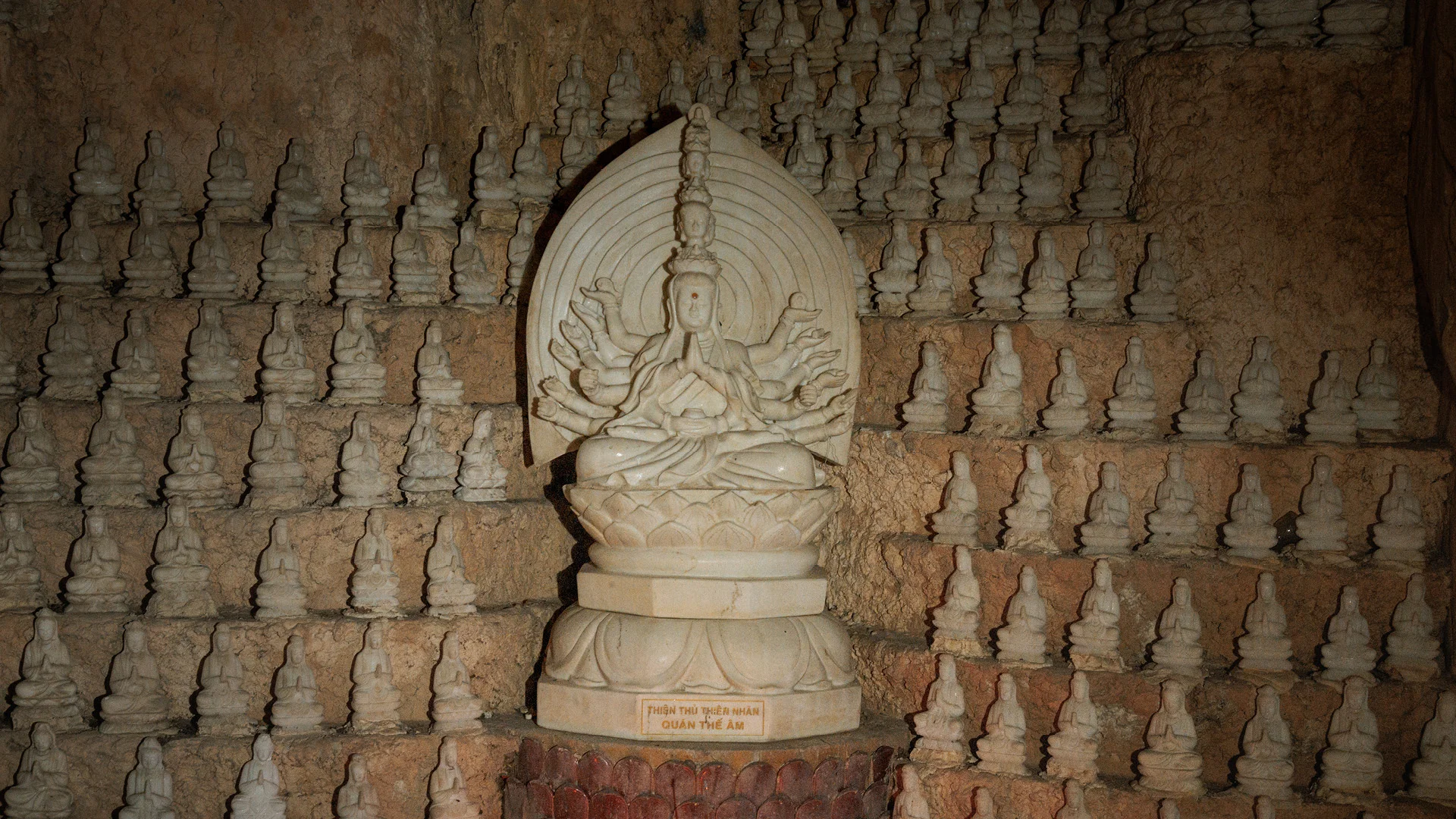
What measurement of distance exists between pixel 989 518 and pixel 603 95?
11.6 feet

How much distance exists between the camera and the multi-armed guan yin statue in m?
7.09

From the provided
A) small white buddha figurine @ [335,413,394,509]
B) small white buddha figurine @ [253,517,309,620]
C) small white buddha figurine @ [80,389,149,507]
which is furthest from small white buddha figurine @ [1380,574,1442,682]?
small white buddha figurine @ [80,389,149,507]

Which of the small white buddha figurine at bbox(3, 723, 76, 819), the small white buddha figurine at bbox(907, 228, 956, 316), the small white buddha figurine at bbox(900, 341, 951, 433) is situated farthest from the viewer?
the small white buddha figurine at bbox(907, 228, 956, 316)

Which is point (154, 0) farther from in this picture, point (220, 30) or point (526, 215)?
point (526, 215)

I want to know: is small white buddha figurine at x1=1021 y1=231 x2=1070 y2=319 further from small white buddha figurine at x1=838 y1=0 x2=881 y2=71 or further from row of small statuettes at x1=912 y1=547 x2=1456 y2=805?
small white buddha figurine at x1=838 y1=0 x2=881 y2=71

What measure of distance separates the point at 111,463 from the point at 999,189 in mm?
4750

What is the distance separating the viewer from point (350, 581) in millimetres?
7668

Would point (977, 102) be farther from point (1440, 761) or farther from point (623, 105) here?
point (1440, 761)

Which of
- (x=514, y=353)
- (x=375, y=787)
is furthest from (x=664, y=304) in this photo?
(x=375, y=787)

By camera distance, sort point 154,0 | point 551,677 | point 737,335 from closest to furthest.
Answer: point 551,677
point 737,335
point 154,0

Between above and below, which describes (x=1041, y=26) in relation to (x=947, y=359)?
above

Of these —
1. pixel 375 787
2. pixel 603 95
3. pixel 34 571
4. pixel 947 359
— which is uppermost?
pixel 603 95

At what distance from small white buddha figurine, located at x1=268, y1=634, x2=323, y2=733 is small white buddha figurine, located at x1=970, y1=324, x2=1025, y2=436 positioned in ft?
11.4

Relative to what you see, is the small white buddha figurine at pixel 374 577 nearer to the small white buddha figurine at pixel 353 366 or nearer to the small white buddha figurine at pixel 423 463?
the small white buddha figurine at pixel 423 463
